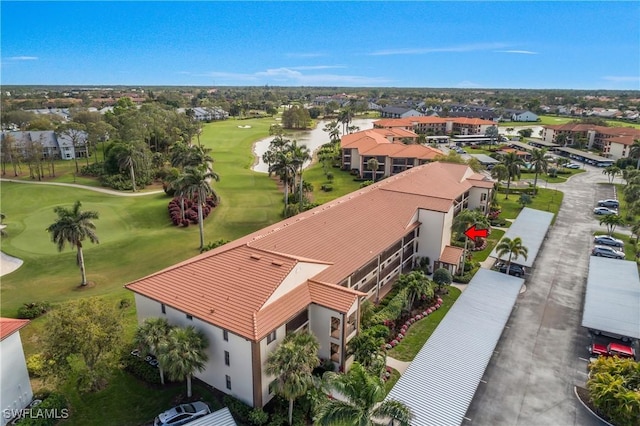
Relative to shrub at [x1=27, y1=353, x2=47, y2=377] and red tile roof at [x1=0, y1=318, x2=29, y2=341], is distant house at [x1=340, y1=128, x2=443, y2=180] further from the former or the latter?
red tile roof at [x1=0, y1=318, x2=29, y2=341]

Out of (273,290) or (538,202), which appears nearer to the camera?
(273,290)

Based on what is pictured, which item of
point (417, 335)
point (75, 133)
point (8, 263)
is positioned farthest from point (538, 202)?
point (75, 133)

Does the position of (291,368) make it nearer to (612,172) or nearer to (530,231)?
(530,231)

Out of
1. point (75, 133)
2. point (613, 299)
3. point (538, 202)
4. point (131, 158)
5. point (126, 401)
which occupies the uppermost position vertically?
point (75, 133)

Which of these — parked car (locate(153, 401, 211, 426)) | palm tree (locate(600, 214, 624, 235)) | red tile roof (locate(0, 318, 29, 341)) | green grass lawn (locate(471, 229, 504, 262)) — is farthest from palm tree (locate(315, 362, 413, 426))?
palm tree (locate(600, 214, 624, 235))

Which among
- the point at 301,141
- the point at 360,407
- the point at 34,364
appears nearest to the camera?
the point at 360,407

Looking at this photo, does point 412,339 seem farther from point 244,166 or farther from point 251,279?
point 244,166

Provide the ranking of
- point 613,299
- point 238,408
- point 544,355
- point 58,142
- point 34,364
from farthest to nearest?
point 58,142 < point 613,299 < point 544,355 < point 34,364 < point 238,408

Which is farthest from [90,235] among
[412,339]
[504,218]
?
[504,218]
